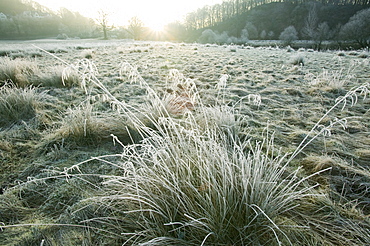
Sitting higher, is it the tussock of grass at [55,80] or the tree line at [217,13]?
the tree line at [217,13]

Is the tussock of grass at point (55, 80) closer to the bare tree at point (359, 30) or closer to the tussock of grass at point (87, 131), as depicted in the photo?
the tussock of grass at point (87, 131)

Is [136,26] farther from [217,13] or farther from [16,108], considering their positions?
[16,108]

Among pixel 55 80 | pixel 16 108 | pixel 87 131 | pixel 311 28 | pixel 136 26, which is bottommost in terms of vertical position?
pixel 87 131

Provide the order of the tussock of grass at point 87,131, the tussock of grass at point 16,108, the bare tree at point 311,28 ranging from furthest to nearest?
the bare tree at point 311,28
the tussock of grass at point 16,108
the tussock of grass at point 87,131

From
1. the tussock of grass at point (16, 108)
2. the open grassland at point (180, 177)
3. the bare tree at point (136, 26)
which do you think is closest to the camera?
the open grassland at point (180, 177)

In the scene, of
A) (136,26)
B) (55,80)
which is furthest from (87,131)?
(136,26)

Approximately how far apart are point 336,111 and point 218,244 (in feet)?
10.5

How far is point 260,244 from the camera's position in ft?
3.22

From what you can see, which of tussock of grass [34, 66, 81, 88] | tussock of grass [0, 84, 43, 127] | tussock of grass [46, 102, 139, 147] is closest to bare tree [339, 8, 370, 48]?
tussock of grass [34, 66, 81, 88]

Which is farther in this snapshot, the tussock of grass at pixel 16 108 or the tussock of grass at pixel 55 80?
the tussock of grass at pixel 55 80

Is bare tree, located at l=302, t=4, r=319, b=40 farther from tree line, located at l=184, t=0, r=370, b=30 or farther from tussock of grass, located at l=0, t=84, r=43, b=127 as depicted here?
tussock of grass, located at l=0, t=84, r=43, b=127

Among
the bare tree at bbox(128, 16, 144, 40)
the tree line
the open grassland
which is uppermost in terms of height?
the tree line

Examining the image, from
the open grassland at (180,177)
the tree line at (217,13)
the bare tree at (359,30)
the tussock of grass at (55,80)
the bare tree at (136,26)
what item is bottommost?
the open grassland at (180,177)

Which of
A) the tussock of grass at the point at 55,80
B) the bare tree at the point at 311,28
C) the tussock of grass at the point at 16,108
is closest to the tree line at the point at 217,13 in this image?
the bare tree at the point at 311,28
